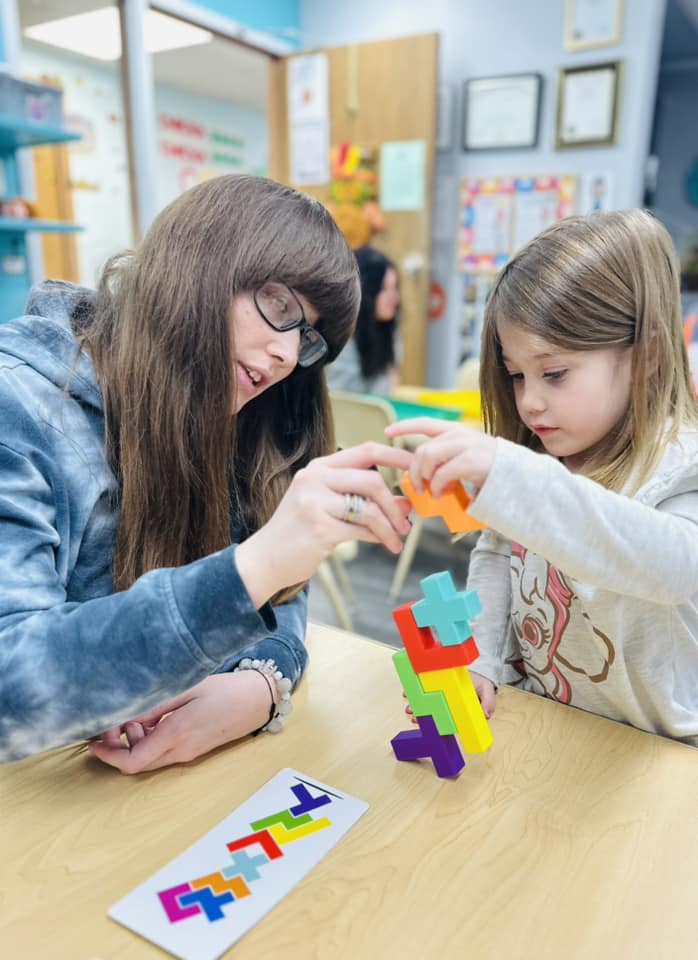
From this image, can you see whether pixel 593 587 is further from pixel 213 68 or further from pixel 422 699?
pixel 213 68

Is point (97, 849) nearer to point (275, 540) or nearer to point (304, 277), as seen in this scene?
point (275, 540)

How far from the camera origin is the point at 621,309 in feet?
2.93

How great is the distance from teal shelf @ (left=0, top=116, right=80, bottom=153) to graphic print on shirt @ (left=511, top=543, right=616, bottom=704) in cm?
204

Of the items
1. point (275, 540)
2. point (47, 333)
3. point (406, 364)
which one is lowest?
point (406, 364)

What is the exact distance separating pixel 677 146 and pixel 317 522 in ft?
22.4

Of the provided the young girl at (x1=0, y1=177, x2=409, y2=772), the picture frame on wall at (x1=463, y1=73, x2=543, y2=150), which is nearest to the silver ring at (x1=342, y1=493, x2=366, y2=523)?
the young girl at (x1=0, y1=177, x2=409, y2=772)

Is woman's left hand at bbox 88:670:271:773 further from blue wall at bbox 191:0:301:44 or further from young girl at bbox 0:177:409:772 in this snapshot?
blue wall at bbox 191:0:301:44

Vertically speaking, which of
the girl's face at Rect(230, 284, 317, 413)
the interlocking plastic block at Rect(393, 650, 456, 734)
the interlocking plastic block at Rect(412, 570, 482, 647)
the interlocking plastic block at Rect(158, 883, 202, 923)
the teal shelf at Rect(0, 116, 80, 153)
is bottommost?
the interlocking plastic block at Rect(158, 883, 202, 923)

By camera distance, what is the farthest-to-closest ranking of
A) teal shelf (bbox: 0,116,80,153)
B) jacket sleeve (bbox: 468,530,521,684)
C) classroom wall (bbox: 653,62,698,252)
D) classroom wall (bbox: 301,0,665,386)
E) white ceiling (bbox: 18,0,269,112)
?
classroom wall (bbox: 653,62,698,252)
white ceiling (bbox: 18,0,269,112)
classroom wall (bbox: 301,0,665,386)
teal shelf (bbox: 0,116,80,153)
jacket sleeve (bbox: 468,530,521,684)

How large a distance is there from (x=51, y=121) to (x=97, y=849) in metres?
2.37

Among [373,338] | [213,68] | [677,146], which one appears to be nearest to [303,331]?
A: [373,338]

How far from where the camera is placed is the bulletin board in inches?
142

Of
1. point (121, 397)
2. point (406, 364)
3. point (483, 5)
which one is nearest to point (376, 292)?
point (406, 364)

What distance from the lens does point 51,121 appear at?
7.77 feet
